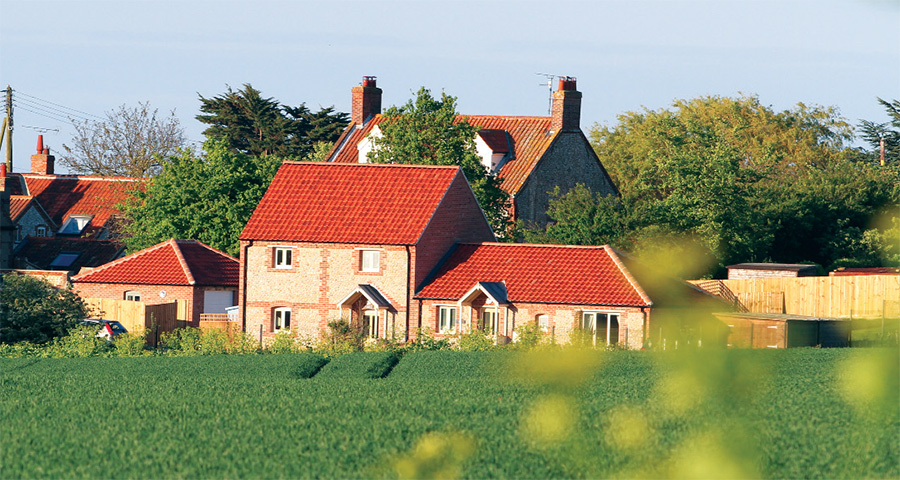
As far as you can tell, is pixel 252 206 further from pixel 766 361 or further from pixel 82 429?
pixel 766 361

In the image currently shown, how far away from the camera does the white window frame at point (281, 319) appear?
45.8 m

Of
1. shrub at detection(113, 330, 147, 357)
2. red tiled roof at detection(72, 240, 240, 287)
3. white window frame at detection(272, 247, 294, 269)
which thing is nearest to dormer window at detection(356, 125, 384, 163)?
red tiled roof at detection(72, 240, 240, 287)

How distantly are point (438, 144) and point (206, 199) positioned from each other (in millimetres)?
12535

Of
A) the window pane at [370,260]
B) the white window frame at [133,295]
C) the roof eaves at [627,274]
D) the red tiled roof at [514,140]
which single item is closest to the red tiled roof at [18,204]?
the red tiled roof at [514,140]

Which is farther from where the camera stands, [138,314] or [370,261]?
[138,314]

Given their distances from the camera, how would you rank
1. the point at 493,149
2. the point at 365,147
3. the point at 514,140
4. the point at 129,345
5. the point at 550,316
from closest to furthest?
1. the point at 129,345
2. the point at 550,316
3. the point at 493,149
4. the point at 514,140
5. the point at 365,147

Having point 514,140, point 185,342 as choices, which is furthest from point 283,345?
point 514,140

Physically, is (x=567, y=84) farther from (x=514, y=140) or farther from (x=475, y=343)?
(x=475, y=343)

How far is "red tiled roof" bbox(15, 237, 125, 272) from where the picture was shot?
63.5m

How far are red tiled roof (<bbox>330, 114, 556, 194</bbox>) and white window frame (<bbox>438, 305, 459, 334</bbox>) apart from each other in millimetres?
15893

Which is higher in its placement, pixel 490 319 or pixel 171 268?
pixel 171 268

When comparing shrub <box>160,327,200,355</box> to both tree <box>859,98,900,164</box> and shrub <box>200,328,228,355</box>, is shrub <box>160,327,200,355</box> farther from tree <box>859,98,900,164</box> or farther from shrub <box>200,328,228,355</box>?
tree <box>859,98,900,164</box>

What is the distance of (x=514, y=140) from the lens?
63688mm

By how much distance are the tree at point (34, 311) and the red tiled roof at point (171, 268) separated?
222 inches
